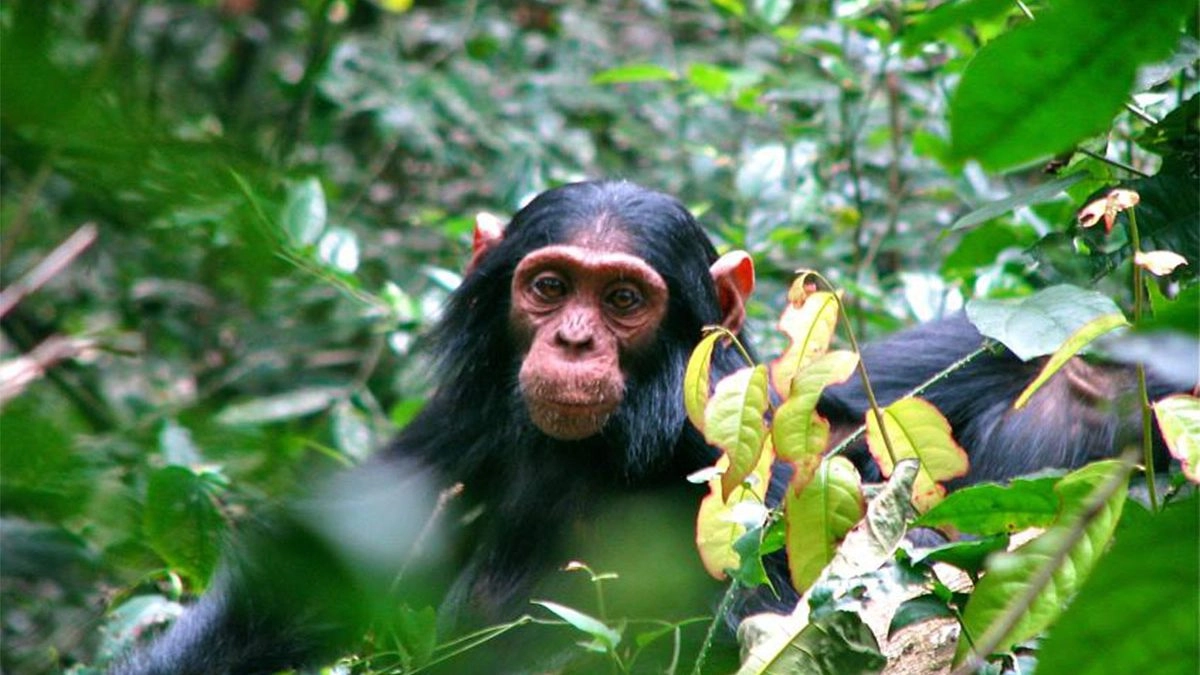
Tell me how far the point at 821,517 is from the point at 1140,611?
1.52 m

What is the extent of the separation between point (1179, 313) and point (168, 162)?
0.68m

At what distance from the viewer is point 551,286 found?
4.52 metres

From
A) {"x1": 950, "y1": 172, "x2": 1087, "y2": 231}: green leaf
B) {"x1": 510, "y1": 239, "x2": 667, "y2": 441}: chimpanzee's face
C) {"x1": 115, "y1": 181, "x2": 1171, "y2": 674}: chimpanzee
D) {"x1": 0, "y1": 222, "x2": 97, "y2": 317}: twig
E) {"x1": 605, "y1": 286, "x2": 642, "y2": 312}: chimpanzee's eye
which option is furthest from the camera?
{"x1": 605, "y1": 286, "x2": 642, "y2": 312}: chimpanzee's eye

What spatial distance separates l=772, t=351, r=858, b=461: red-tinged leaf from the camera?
2.64 m

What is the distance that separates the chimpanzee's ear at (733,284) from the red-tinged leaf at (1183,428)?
2162 millimetres

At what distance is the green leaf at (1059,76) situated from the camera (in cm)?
99

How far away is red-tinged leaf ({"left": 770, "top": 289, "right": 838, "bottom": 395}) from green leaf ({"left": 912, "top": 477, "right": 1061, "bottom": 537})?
1.23 ft

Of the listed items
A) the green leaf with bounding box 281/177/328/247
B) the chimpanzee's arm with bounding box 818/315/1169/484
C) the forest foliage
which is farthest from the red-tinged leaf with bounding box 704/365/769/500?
the green leaf with bounding box 281/177/328/247

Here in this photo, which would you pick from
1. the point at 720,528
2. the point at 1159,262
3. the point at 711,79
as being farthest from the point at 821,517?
the point at 711,79

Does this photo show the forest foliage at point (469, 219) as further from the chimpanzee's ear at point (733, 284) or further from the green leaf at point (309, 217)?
the chimpanzee's ear at point (733, 284)

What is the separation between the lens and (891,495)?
104 inches

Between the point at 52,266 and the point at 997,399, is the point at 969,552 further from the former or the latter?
the point at 997,399

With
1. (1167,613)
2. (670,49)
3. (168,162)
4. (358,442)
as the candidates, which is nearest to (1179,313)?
(1167,613)

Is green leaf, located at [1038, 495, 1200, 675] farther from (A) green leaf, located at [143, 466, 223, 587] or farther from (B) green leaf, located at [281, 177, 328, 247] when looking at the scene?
(B) green leaf, located at [281, 177, 328, 247]
